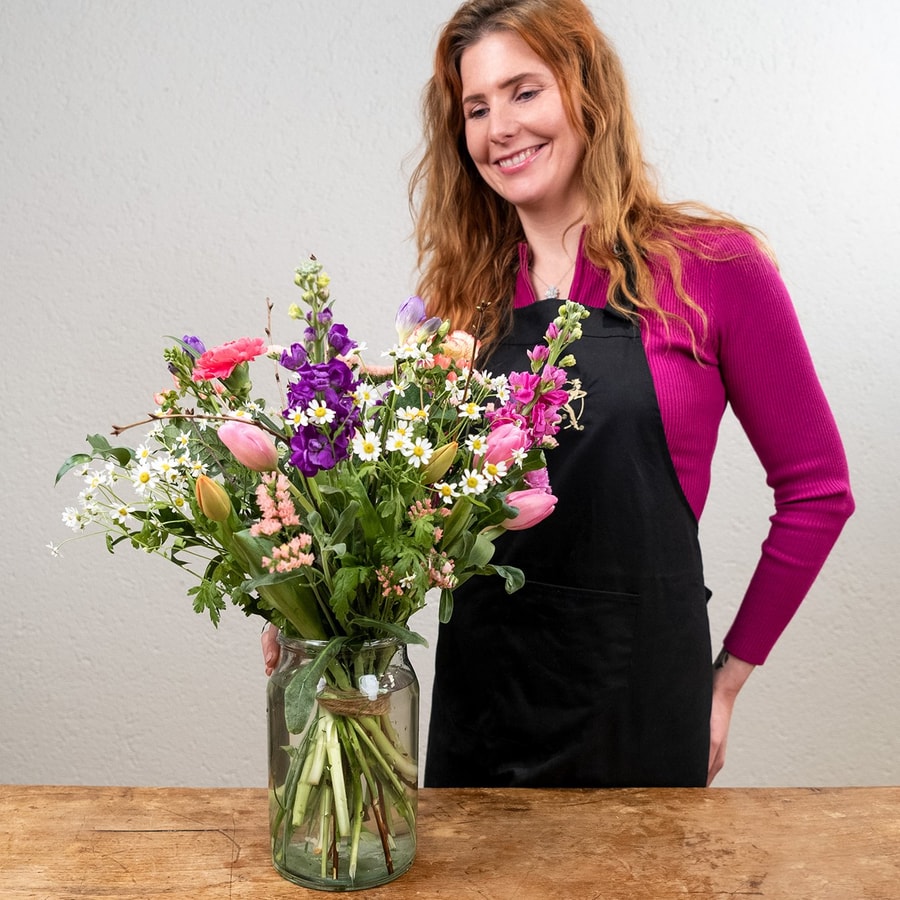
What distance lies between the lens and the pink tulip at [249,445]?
2.93ft

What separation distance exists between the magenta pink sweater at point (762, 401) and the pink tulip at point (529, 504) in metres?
0.53

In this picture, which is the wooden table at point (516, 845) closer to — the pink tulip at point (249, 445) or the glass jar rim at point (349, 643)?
the glass jar rim at point (349, 643)

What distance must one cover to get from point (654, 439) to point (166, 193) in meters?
1.51

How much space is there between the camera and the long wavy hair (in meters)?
1.53

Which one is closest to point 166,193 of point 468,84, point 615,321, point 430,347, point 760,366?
point 468,84

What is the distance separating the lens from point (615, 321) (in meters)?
1.52

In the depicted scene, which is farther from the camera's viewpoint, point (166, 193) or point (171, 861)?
point (166, 193)

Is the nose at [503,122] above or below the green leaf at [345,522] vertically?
above

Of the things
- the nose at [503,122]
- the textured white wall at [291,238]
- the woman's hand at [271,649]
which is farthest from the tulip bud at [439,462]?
the textured white wall at [291,238]

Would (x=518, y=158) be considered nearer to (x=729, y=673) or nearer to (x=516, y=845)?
(x=729, y=673)

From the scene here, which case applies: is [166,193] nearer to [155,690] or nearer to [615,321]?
[155,690]

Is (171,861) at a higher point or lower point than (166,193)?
lower

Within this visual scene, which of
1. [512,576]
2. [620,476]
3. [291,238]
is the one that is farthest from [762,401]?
[291,238]

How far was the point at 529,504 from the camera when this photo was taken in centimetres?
99
